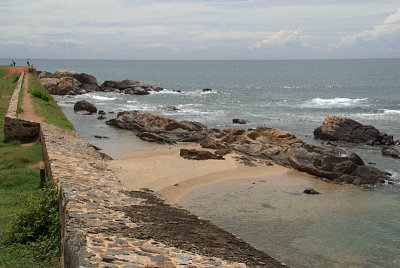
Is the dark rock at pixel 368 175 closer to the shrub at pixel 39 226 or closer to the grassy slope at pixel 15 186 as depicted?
the grassy slope at pixel 15 186

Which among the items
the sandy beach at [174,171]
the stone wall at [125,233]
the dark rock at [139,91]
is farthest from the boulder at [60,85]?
the stone wall at [125,233]

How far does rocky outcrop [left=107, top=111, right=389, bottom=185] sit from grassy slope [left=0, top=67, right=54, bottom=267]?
46.6ft

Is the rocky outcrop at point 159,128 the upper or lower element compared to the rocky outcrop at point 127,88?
lower

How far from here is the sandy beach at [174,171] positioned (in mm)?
20484

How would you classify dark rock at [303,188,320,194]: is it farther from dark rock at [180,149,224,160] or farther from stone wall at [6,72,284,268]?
stone wall at [6,72,284,268]

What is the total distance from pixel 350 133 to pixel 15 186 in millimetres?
26890

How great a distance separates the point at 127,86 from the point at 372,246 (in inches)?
2463

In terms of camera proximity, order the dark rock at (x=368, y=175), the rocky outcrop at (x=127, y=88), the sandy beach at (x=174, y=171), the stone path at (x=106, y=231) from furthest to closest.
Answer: the rocky outcrop at (x=127, y=88)
the dark rock at (x=368, y=175)
the sandy beach at (x=174, y=171)
the stone path at (x=106, y=231)

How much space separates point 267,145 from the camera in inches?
1110

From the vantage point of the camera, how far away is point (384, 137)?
33.0 meters

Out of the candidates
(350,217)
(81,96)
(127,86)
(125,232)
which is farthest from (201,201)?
(127,86)

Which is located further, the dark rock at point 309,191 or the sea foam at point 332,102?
the sea foam at point 332,102

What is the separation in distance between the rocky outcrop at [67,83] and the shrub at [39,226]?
55152 mm

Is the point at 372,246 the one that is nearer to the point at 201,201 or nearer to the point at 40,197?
the point at 201,201
